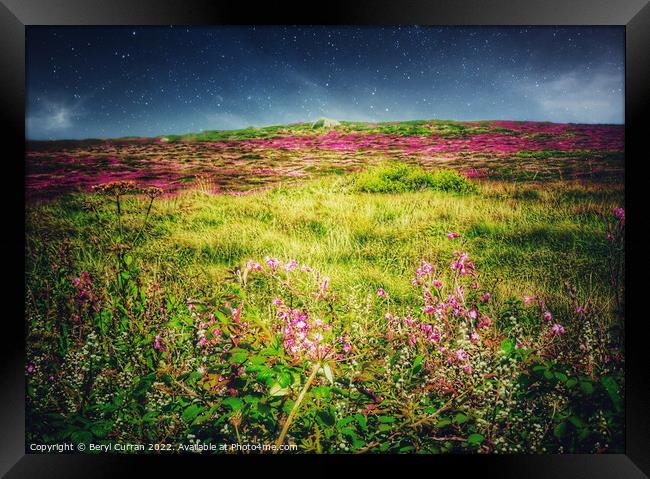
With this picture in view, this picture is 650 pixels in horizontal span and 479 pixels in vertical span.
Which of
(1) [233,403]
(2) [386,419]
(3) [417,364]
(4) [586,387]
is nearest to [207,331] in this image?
(1) [233,403]

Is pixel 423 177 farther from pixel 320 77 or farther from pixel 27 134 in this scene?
pixel 27 134

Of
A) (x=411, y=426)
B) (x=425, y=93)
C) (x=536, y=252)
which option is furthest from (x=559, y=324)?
(x=425, y=93)

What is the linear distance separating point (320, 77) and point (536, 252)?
6.91 ft

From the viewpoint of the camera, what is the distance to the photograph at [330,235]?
280cm

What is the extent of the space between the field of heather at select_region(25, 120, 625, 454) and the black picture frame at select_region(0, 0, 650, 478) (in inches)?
3.4

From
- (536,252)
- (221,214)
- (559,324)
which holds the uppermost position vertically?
(221,214)

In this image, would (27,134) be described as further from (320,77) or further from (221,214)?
(320,77)

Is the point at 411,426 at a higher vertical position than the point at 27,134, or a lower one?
lower

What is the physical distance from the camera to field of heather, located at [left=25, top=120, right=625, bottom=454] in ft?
9.16

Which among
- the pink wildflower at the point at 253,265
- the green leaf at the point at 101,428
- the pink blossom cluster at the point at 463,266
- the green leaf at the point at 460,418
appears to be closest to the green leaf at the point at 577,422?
the green leaf at the point at 460,418

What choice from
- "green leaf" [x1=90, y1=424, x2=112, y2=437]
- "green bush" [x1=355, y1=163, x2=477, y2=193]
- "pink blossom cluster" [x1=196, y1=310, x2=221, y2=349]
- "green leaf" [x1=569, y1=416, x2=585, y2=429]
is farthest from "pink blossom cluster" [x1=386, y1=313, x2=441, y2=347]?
"green leaf" [x1=90, y1=424, x2=112, y2=437]

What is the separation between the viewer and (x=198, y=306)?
2869 mm

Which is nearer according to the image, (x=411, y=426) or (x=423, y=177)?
(x=411, y=426)
